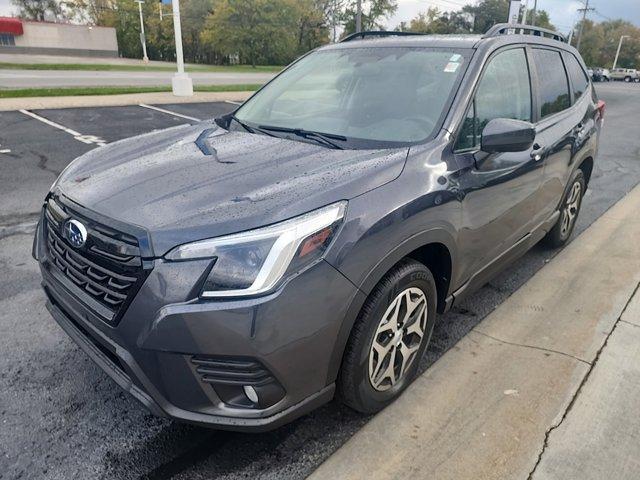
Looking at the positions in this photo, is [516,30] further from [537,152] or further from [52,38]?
[52,38]

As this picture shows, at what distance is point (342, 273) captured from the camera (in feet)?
6.21

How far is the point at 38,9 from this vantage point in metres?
67.8

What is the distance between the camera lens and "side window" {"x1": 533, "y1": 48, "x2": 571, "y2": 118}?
352cm

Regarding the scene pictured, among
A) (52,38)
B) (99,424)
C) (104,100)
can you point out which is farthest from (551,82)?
(52,38)

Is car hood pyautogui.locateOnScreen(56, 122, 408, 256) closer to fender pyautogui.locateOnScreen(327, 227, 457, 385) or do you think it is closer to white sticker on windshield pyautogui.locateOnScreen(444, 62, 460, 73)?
fender pyautogui.locateOnScreen(327, 227, 457, 385)

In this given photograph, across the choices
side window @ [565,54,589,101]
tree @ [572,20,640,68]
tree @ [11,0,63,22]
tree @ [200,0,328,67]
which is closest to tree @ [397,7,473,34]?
tree @ [200,0,328,67]

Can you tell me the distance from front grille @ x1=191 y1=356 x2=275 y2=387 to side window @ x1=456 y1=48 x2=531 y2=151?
1537 millimetres

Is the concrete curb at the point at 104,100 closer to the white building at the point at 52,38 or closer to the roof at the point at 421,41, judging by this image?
the roof at the point at 421,41

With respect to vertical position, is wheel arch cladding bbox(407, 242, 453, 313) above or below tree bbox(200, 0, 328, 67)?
below

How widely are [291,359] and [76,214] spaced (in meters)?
1.11

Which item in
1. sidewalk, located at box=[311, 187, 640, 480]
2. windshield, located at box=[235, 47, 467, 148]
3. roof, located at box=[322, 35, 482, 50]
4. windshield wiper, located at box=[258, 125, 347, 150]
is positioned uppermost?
roof, located at box=[322, 35, 482, 50]

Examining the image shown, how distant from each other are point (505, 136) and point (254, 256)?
1505mm

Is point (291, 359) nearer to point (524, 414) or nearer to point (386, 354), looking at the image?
point (386, 354)

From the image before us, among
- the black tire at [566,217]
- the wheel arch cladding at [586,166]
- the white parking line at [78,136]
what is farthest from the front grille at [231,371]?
the white parking line at [78,136]
